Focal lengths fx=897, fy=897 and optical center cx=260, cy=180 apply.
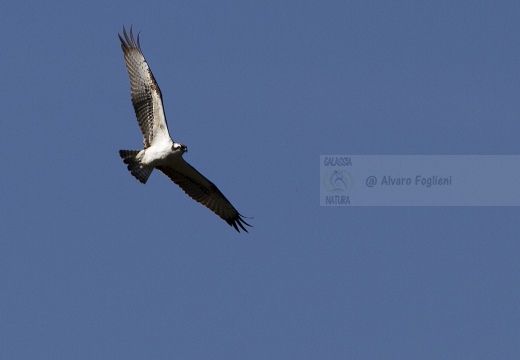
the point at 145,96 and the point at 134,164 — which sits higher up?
the point at 145,96

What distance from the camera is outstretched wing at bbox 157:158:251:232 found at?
16.5m

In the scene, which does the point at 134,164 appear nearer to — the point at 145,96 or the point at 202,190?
the point at 145,96

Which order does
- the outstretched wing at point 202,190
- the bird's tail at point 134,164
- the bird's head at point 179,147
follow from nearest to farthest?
the bird's head at point 179,147, the bird's tail at point 134,164, the outstretched wing at point 202,190

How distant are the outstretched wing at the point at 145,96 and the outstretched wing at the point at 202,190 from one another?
71 centimetres

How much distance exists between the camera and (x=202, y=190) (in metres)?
17.2

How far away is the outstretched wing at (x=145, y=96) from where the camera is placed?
15602 millimetres

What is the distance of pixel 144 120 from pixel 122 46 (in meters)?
1.66

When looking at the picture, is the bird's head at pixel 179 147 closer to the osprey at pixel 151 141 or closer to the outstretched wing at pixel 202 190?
the osprey at pixel 151 141

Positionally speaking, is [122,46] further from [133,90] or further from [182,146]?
[182,146]

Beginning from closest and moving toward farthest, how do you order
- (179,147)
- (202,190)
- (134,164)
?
(179,147) < (134,164) < (202,190)

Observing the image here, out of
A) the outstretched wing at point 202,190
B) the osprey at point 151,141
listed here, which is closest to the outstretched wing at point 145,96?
the osprey at point 151,141

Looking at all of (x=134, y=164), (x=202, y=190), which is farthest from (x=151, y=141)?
(x=202, y=190)

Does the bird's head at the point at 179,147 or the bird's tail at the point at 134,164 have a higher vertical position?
the bird's head at the point at 179,147

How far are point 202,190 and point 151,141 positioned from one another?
6.42 feet
